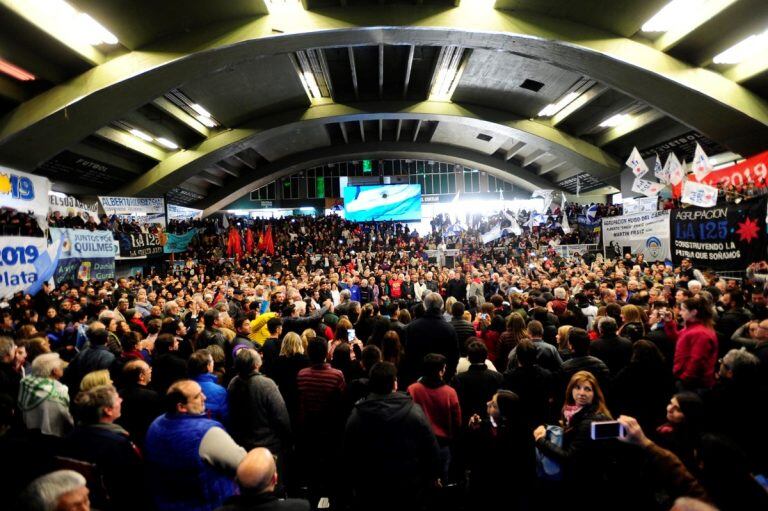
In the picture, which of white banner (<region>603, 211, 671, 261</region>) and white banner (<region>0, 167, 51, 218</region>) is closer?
white banner (<region>0, 167, 51, 218</region>)

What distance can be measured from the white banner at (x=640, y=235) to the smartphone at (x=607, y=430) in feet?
39.7

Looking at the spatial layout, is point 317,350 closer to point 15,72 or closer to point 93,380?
point 93,380

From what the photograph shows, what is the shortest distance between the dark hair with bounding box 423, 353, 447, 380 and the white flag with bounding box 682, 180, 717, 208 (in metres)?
9.51

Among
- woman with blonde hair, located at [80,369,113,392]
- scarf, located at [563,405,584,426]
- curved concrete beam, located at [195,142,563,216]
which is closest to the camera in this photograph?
scarf, located at [563,405,584,426]

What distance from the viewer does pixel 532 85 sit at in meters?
14.1

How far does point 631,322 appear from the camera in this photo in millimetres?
4289

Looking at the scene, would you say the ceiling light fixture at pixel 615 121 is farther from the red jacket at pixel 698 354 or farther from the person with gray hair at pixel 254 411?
the person with gray hair at pixel 254 411

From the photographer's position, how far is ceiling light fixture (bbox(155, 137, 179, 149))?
50.8 feet

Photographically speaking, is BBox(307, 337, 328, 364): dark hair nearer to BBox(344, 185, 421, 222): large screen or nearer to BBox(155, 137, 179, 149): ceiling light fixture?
BBox(155, 137, 179, 149): ceiling light fixture

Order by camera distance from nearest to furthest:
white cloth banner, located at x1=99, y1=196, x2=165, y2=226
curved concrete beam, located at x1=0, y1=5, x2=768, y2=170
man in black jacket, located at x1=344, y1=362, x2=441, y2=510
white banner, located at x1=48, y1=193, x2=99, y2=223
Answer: man in black jacket, located at x1=344, y1=362, x2=441, y2=510 < curved concrete beam, located at x1=0, y1=5, x2=768, y2=170 < white banner, located at x1=48, y1=193, x2=99, y2=223 < white cloth banner, located at x1=99, y1=196, x2=165, y2=226

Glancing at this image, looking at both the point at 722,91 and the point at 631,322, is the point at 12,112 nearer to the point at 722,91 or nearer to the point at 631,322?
the point at 631,322

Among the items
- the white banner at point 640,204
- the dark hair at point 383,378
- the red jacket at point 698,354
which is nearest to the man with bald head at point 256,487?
the dark hair at point 383,378

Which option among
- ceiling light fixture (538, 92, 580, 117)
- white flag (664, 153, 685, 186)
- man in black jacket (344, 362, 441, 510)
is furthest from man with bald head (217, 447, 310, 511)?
ceiling light fixture (538, 92, 580, 117)

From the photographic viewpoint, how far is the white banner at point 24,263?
28.6 ft
